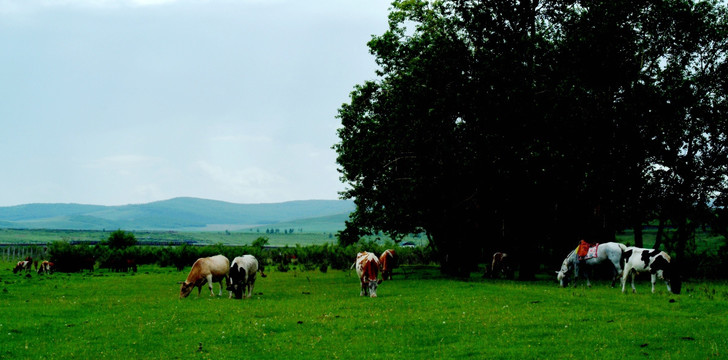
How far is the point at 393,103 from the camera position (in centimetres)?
4378

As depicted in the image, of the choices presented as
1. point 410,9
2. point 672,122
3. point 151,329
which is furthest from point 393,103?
point 151,329

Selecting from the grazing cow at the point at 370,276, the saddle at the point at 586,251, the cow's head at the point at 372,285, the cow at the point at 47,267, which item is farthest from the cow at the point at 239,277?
the cow at the point at 47,267

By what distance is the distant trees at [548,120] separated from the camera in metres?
39.3

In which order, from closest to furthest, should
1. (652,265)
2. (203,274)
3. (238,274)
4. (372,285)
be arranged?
(652,265)
(238,274)
(372,285)
(203,274)

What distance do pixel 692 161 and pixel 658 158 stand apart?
9.63 ft

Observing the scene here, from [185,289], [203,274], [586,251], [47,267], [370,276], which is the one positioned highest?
[586,251]

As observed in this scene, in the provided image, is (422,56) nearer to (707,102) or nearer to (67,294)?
(707,102)

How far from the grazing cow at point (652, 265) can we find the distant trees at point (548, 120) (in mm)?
7498

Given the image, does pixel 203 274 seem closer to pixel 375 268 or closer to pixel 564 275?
pixel 375 268

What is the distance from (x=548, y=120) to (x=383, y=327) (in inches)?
904

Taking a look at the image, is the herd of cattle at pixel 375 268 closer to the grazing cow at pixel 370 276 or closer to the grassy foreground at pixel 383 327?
the grazing cow at pixel 370 276

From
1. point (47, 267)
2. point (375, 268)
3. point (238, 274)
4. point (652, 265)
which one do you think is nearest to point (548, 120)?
point (652, 265)

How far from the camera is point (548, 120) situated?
38.8 meters

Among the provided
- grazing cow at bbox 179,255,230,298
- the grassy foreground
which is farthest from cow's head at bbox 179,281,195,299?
the grassy foreground
